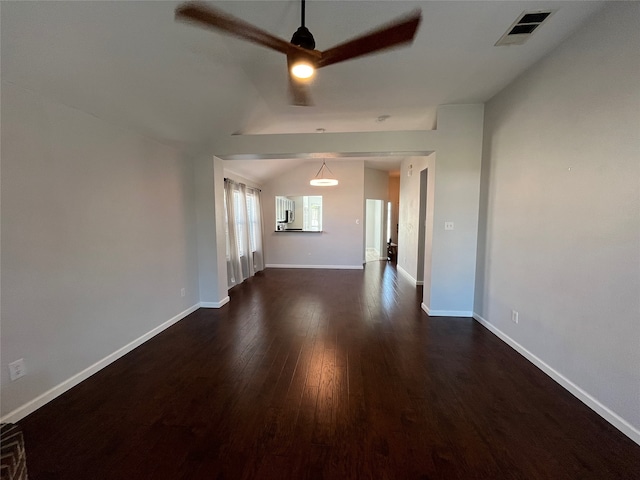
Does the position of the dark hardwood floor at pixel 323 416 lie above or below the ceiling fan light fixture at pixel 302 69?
below

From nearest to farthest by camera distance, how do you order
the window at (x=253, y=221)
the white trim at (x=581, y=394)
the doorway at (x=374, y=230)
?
the white trim at (x=581, y=394) → the window at (x=253, y=221) → the doorway at (x=374, y=230)

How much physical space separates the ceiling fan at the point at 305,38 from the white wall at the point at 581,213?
148cm

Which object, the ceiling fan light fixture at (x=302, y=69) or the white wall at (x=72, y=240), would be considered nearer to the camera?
the ceiling fan light fixture at (x=302, y=69)

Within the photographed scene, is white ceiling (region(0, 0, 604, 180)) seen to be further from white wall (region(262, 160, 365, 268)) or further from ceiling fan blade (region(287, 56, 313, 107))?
white wall (region(262, 160, 365, 268))

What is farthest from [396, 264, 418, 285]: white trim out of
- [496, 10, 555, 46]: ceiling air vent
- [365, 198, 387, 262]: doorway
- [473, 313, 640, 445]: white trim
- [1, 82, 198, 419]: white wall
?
[1, 82, 198, 419]: white wall

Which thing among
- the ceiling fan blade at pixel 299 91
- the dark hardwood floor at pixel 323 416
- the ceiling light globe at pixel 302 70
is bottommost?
the dark hardwood floor at pixel 323 416

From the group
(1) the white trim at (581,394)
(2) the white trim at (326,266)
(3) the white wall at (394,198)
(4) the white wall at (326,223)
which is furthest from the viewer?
(3) the white wall at (394,198)

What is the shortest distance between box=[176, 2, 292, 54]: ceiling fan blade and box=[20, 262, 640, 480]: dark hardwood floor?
2307 millimetres

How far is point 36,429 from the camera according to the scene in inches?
64.5

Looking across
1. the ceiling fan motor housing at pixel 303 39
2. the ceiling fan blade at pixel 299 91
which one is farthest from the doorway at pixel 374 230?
the ceiling fan motor housing at pixel 303 39

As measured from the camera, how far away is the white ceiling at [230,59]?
1573 millimetres

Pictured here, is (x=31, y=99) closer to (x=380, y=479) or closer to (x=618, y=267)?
(x=380, y=479)

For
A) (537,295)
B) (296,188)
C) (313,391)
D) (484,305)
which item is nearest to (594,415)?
(537,295)

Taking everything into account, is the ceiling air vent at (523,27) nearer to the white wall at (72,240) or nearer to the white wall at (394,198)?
the white wall at (72,240)
